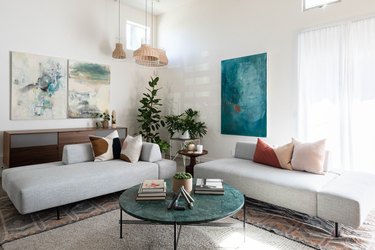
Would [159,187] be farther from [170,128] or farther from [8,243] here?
[170,128]

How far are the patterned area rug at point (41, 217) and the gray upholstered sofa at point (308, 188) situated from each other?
130 centimetres

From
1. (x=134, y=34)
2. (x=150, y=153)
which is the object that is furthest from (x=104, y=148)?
(x=134, y=34)

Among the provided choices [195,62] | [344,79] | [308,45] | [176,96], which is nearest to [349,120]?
[344,79]

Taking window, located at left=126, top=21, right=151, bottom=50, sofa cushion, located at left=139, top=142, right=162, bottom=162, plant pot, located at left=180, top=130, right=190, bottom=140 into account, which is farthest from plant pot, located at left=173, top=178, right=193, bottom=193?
window, located at left=126, top=21, right=151, bottom=50

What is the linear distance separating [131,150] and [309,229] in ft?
7.67

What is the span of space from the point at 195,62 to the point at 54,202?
147 inches

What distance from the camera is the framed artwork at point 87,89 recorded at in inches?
185

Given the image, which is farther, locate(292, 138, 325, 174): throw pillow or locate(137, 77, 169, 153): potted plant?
locate(137, 77, 169, 153): potted plant

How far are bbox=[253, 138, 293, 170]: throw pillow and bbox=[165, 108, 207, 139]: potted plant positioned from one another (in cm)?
167

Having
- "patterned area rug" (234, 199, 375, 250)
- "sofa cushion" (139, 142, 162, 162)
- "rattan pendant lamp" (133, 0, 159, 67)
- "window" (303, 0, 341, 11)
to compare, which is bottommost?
"patterned area rug" (234, 199, 375, 250)

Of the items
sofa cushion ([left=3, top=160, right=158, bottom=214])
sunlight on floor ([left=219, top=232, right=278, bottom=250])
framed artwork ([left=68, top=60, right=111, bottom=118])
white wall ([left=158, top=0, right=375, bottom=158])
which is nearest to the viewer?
sunlight on floor ([left=219, top=232, right=278, bottom=250])

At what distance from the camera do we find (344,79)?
3.29 m

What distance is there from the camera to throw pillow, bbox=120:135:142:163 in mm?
3459

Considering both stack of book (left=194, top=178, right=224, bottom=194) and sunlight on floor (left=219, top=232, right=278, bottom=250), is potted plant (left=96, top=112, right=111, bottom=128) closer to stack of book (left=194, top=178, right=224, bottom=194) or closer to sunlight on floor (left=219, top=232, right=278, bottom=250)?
A: stack of book (left=194, top=178, right=224, bottom=194)
